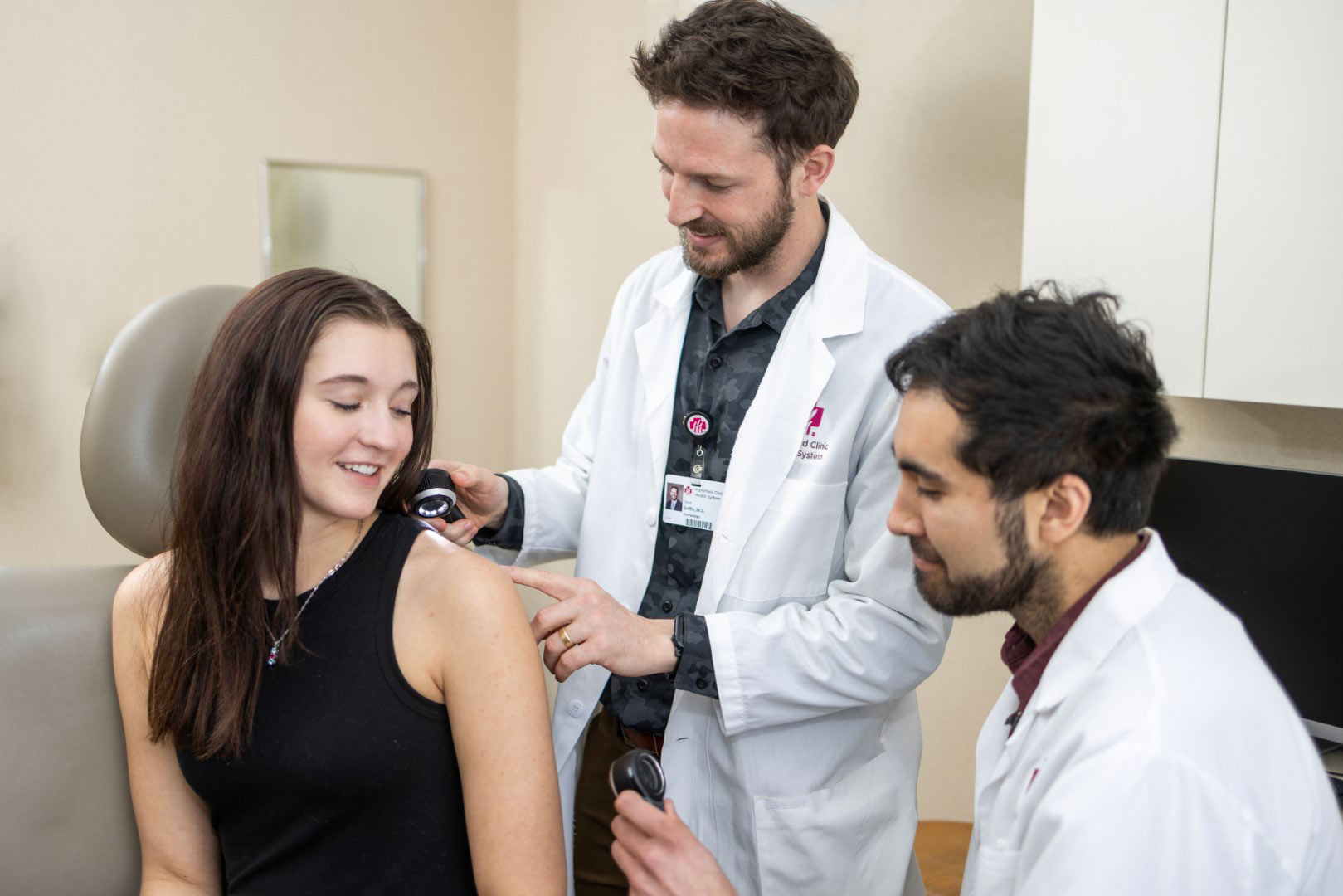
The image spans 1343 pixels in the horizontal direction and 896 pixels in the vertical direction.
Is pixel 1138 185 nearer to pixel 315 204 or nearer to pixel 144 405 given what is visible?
pixel 144 405

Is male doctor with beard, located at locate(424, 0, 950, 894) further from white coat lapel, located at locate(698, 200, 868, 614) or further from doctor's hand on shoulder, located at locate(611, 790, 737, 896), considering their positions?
doctor's hand on shoulder, located at locate(611, 790, 737, 896)

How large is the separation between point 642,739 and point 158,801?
0.68m

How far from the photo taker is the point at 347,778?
1264 mm

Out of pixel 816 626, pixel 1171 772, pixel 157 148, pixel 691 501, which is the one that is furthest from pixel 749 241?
Result: pixel 157 148

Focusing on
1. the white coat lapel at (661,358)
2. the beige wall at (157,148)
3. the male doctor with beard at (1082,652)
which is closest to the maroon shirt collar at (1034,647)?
the male doctor with beard at (1082,652)

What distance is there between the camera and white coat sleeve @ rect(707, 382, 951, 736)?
146 centimetres

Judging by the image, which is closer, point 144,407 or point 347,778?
point 347,778

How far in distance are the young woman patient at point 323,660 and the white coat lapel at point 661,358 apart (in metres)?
0.41

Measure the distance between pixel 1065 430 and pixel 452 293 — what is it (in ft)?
10.5

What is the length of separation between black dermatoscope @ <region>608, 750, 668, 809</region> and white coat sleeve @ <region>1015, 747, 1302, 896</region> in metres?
0.43

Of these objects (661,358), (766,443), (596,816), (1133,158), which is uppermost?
(1133,158)

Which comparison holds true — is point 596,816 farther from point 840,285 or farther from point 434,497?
point 840,285

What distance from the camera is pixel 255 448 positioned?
134 centimetres

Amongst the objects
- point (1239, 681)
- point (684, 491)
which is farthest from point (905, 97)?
point (1239, 681)
